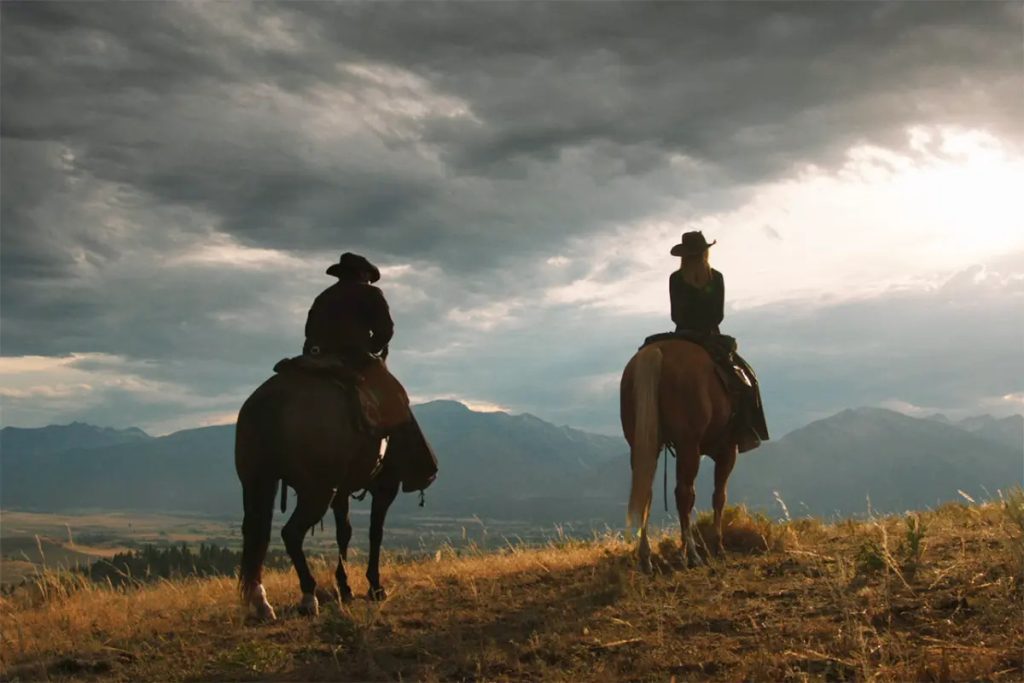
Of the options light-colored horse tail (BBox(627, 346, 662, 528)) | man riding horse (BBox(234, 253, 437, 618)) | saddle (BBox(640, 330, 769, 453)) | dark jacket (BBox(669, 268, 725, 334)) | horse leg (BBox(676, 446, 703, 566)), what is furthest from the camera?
dark jacket (BBox(669, 268, 725, 334))

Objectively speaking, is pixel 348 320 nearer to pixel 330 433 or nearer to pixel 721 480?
pixel 330 433

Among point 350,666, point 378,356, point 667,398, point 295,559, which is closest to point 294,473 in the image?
point 295,559

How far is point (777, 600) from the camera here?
7855mm

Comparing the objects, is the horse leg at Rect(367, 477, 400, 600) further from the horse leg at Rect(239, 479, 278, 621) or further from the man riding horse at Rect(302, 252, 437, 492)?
the horse leg at Rect(239, 479, 278, 621)

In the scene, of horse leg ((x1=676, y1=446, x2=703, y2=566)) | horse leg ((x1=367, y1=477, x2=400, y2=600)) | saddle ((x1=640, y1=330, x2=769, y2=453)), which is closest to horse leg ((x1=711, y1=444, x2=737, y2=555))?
saddle ((x1=640, y1=330, x2=769, y2=453))

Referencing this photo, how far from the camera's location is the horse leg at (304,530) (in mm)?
8828

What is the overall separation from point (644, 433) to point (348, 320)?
338cm

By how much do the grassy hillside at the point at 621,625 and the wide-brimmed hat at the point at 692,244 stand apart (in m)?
3.54

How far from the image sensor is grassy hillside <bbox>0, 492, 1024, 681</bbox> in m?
6.15

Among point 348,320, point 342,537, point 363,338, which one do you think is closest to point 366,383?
point 363,338

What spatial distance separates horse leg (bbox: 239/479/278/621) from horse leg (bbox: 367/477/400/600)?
1131 mm

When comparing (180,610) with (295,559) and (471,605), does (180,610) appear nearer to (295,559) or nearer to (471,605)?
(295,559)

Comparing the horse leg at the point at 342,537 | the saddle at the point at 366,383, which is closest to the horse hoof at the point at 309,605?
the horse leg at the point at 342,537

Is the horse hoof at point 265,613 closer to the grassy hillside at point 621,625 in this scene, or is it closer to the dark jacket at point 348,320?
the grassy hillside at point 621,625
